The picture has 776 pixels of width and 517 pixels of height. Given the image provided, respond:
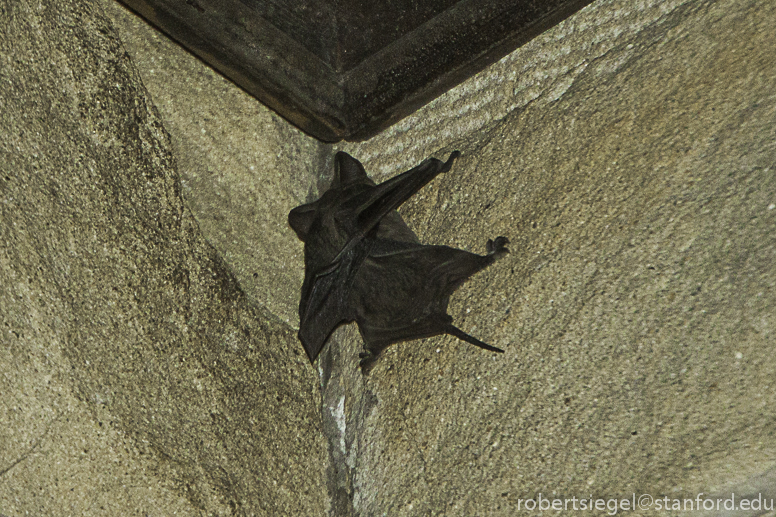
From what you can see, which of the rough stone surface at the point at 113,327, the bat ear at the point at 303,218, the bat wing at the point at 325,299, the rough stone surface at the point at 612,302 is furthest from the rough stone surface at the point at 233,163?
the rough stone surface at the point at 612,302

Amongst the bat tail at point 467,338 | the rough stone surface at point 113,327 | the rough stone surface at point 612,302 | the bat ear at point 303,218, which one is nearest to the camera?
the rough stone surface at point 612,302

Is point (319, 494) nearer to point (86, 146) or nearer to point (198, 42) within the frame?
point (86, 146)

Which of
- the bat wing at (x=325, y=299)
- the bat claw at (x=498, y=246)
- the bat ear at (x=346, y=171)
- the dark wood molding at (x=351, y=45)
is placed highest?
the dark wood molding at (x=351, y=45)

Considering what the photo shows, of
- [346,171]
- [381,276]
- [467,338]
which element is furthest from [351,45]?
[467,338]

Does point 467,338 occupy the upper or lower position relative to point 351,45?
lower

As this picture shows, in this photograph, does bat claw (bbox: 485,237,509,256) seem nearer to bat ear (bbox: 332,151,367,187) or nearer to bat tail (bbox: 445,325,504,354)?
bat tail (bbox: 445,325,504,354)

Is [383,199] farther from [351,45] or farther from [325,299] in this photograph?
[351,45]

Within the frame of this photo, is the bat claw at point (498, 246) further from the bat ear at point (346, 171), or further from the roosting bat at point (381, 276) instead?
the bat ear at point (346, 171)
